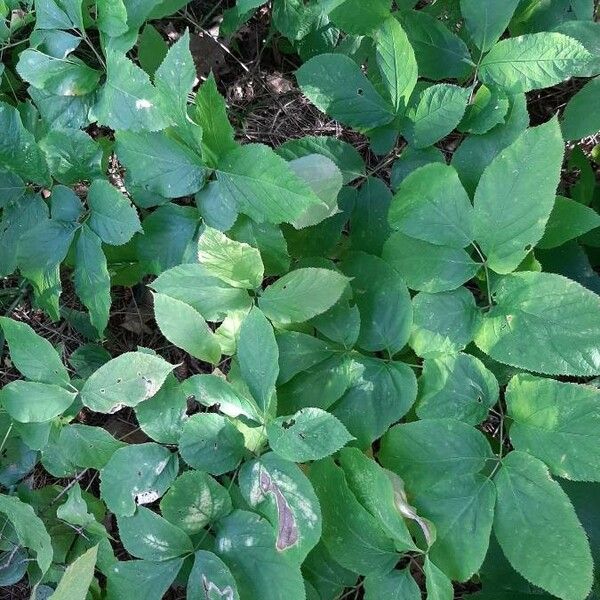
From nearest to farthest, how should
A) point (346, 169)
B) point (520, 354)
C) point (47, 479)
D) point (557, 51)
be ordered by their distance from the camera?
1. point (520, 354)
2. point (557, 51)
3. point (346, 169)
4. point (47, 479)

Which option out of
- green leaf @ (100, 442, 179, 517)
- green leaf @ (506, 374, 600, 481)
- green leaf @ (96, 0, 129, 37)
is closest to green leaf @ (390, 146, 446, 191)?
green leaf @ (506, 374, 600, 481)

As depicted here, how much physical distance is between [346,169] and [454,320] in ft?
1.33

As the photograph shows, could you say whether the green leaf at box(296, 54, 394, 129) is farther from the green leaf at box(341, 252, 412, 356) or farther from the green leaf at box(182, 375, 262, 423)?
the green leaf at box(182, 375, 262, 423)

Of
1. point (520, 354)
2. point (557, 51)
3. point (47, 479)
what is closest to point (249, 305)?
point (520, 354)

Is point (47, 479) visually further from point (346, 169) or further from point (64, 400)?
point (346, 169)

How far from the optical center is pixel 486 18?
1.21 metres

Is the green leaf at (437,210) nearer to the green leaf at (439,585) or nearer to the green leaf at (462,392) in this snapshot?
the green leaf at (462,392)

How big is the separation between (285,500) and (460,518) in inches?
11.6

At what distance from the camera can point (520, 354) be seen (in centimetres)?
104

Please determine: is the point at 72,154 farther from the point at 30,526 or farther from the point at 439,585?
the point at 439,585

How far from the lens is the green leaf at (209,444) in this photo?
1.13 m

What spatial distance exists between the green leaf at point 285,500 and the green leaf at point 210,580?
11 centimetres

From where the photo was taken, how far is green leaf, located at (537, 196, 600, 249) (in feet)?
4.05

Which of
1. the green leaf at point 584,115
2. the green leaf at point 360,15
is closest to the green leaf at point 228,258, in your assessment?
the green leaf at point 360,15
